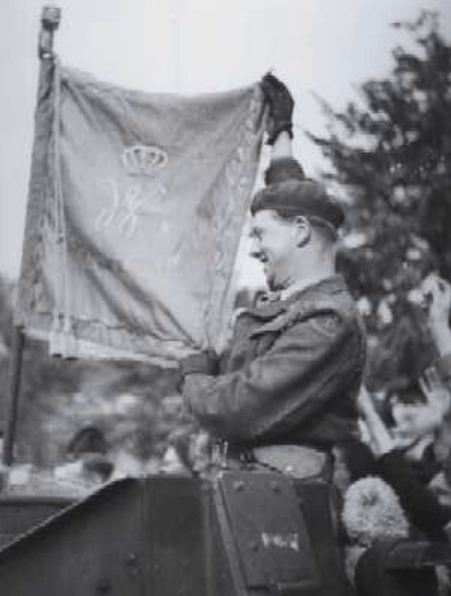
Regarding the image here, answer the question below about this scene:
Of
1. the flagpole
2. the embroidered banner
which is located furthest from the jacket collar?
the embroidered banner

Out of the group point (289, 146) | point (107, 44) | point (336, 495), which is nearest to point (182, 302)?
point (289, 146)

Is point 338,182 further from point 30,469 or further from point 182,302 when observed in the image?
point 30,469

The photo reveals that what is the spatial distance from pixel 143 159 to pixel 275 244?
1383 mm

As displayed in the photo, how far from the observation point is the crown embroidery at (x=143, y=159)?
2.93 metres

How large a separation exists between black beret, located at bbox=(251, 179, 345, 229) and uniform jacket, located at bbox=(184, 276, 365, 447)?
155 millimetres

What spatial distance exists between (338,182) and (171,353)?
2.38 meters

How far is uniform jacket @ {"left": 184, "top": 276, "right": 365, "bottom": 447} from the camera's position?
1.50m

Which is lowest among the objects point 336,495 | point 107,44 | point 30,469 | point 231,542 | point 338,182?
point 338,182

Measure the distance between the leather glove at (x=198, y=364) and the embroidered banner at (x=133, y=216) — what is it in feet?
3.32

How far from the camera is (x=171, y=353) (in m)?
2.86

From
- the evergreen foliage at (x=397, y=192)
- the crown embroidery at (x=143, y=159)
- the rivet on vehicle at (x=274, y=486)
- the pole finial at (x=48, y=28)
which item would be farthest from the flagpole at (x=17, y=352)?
the evergreen foliage at (x=397, y=192)

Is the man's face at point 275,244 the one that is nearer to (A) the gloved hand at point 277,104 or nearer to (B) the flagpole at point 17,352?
(B) the flagpole at point 17,352

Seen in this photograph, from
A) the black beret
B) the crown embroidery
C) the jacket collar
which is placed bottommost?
the crown embroidery

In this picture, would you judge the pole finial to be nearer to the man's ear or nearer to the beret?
the beret
